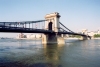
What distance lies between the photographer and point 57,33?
55812 millimetres

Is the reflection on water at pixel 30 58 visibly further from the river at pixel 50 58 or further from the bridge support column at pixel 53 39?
the bridge support column at pixel 53 39

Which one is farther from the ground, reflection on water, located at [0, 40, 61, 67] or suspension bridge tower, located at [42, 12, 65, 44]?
suspension bridge tower, located at [42, 12, 65, 44]

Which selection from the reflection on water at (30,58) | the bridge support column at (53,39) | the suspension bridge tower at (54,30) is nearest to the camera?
the reflection on water at (30,58)

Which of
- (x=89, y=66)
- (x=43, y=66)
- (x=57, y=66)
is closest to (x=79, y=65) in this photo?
(x=89, y=66)

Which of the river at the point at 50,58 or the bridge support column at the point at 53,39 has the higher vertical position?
the bridge support column at the point at 53,39

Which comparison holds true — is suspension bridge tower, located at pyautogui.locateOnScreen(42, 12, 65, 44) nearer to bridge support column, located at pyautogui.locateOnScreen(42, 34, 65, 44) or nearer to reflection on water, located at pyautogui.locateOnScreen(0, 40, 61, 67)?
bridge support column, located at pyautogui.locateOnScreen(42, 34, 65, 44)

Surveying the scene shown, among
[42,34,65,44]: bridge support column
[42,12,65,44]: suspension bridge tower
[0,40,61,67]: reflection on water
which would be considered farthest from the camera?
[42,12,65,44]: suspension bridge tower

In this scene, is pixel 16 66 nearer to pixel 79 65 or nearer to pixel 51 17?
pixel 79 65

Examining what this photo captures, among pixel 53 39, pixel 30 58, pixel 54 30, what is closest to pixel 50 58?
pixel 30 58

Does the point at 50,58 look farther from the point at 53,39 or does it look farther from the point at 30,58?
the point at 53,39

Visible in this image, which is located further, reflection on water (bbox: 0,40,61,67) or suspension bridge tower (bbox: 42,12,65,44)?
suspension bridge tower (bbox: 42,12,65,44)

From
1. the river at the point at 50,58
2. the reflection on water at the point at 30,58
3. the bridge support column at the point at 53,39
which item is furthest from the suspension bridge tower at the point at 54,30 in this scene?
the reflection on water at the point at 30,58

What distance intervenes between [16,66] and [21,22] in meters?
25.5

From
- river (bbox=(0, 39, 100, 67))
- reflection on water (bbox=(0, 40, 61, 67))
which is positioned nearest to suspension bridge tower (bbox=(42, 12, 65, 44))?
river (bbox=(0, 39, 100, 67))
